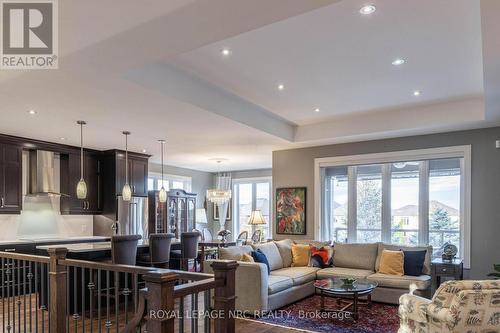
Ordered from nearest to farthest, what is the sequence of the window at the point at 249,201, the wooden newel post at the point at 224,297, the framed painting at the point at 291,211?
the wooden newel post at the point at 224,297 → the framed painting at the point at 291,211 → the window at the point at 249,201

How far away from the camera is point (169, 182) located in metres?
10.6

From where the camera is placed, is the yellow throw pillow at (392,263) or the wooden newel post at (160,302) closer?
the wooden newel post at (160,302)

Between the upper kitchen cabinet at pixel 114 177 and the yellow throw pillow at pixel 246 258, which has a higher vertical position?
the upper kitchen cabinet at pixel 114 177

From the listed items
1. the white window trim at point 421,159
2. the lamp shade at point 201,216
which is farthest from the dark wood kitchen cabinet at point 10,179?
the white window trim at point 421,159

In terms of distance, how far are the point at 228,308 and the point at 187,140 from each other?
15.4 feet

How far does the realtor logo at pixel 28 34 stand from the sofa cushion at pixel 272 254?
3.97 metres

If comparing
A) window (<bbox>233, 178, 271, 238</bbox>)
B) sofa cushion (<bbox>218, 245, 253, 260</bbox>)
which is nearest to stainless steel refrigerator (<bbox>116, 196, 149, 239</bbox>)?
sofa cushion (<bbox>218, 245, 253, 260</bbox>)

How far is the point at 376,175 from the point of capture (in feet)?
23.2

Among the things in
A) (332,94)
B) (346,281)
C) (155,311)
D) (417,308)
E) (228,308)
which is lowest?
(346,281)

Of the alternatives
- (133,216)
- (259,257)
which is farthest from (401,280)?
(133,216)

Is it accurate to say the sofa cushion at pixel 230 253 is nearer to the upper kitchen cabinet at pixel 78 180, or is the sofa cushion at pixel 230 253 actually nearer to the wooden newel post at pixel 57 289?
the wooden newel post at pixel 57 289

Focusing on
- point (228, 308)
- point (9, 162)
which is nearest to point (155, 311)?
point (228, 308)

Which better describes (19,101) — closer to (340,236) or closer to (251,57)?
(251,57)

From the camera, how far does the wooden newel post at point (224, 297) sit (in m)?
2.36
